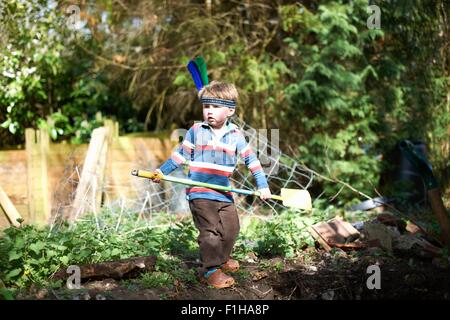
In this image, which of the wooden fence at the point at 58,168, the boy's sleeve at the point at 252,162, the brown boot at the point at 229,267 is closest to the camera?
the boy's sleeve at the point at 252,162

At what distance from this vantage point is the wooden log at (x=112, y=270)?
371 centimetres

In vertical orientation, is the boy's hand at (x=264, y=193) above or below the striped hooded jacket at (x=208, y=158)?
below

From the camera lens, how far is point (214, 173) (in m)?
3.88

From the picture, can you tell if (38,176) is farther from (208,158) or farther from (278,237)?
(208,158)

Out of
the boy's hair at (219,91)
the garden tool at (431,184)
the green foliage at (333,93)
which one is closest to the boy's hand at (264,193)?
the boy's hair at (219,91)

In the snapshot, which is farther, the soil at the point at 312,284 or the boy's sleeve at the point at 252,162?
the boy's sleeve at the point at 252,162

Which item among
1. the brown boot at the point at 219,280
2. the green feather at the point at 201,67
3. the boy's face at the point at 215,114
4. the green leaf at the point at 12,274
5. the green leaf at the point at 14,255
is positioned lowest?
the brown boot at the point at 219,280

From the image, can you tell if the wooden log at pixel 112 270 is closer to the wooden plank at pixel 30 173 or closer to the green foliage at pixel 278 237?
the green foliage at pixel 278 237

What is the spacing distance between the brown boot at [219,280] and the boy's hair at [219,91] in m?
1.16

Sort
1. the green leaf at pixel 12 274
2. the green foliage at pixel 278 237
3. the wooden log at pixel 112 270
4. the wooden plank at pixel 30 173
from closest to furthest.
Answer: the green leaf at pixel 12 274, the wooden log at pixel 112 270, the green foliage at pixel 278 237, the wooden plank at pixel 30 173

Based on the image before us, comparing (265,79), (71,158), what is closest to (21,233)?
(71,158)

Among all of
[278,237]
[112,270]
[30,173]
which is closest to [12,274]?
[112,270]

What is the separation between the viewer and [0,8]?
6195 millimetres

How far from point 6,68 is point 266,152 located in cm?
304
